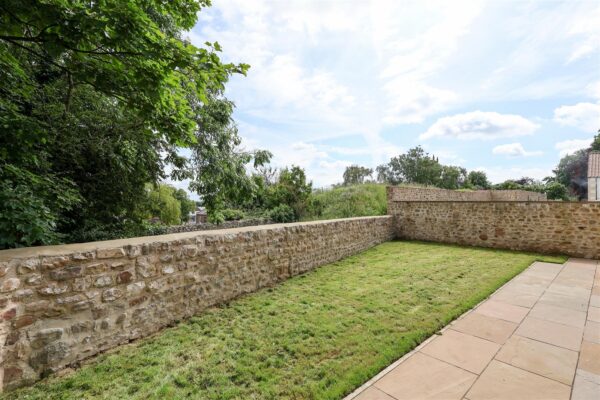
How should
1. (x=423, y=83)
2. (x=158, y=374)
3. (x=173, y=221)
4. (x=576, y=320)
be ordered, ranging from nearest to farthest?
(x=158, y=374) → (x=576, y=320) → (x=423, y=83) → (x=173, y=221)

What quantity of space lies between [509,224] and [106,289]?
980 cm

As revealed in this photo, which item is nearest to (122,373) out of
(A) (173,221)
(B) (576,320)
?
(B) (576,320)

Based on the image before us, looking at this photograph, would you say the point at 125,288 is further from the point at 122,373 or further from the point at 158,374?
the point at 158,374

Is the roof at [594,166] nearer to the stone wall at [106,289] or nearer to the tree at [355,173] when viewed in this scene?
the stone wall at [106,289]

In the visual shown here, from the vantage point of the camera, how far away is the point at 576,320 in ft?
10.2

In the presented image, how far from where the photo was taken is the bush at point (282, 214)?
12922mm

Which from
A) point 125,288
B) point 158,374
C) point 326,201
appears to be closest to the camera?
point 158,374

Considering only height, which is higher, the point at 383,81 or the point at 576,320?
the point at 383,81

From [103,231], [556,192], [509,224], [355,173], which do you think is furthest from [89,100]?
[355,173]

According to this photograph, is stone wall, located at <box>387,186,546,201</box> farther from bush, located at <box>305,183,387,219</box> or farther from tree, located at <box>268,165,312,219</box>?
tree, located at <box>268,165,312,219</box>

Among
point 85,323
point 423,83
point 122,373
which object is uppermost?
point 423,83

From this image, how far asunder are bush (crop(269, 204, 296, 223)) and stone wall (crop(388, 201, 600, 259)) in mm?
5395

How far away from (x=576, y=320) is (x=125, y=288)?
5434 millimetres

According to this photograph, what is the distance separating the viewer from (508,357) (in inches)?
93.9
